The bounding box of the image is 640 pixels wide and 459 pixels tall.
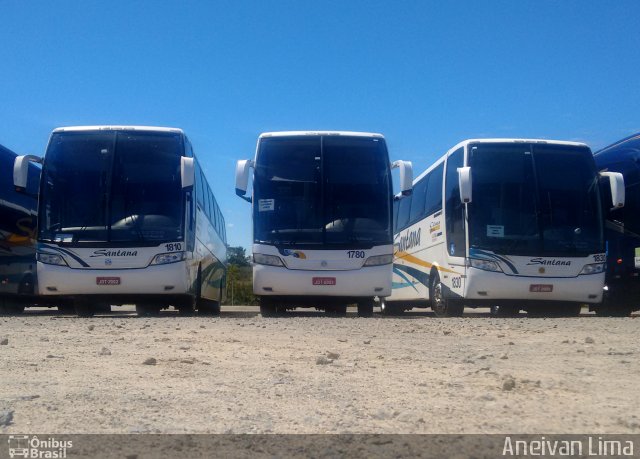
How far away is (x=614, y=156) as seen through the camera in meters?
16.1

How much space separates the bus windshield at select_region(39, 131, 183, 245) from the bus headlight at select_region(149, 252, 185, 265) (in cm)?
27

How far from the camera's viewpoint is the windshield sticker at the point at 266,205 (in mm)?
13383

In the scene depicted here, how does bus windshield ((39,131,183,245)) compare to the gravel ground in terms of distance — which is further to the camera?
bus windshield ((39,131,183,245))

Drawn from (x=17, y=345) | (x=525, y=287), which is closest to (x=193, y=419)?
A: (x=17, y=345)

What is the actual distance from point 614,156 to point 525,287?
493cm

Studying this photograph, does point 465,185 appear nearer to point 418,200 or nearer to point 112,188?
point 418,200

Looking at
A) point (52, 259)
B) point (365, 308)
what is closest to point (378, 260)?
point (365, 308)

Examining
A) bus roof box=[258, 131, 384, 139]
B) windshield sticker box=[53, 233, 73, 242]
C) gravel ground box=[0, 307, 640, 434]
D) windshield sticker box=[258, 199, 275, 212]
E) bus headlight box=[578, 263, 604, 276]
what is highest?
bus roof box=[258, 131, 384, 139]

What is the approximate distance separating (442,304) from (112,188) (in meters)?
6.95

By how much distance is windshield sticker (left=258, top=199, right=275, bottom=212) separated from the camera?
13383mm

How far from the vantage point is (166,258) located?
1303 cm

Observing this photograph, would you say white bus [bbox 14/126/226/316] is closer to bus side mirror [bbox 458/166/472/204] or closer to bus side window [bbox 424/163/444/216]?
bus side mirror [bbox 458/166/472/204]

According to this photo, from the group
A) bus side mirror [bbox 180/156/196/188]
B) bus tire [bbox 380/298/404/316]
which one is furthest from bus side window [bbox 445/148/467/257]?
bus tire [bbox 380/298/404/316]

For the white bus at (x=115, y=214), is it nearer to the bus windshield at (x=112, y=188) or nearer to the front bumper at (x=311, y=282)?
the bus windshield at (x=112, y=188)
